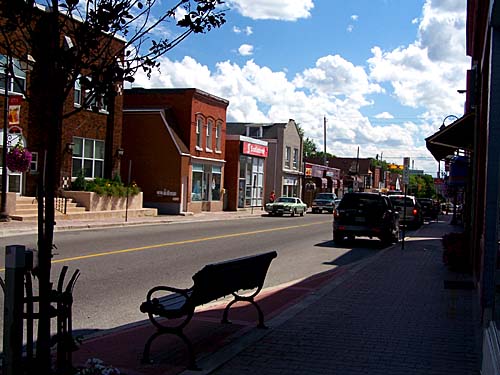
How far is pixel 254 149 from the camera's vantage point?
164 ft

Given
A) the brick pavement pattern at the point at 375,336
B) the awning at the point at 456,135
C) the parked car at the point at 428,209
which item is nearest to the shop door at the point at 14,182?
the awning at the point at 456,135

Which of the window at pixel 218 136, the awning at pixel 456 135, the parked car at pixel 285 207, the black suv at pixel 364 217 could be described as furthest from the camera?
the parked car at pixel 285 207

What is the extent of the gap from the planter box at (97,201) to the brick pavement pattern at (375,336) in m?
19.5

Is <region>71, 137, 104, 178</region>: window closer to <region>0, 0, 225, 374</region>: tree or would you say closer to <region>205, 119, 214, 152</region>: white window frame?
<region>205, 119, 214, 152</region>: white window frame

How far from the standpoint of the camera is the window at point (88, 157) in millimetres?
31938

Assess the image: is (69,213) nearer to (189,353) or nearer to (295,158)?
(189,353)

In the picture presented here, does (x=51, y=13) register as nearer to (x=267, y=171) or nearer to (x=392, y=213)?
(x=392, y=213)

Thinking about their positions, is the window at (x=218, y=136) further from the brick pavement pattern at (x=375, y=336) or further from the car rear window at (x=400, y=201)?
the brick pavement pattern at (x=375, y=336)

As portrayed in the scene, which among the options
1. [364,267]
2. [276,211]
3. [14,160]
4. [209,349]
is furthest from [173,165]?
[209,349]

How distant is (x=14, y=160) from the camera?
2330 centimetres

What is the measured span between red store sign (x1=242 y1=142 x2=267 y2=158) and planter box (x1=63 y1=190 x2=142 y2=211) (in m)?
16.6

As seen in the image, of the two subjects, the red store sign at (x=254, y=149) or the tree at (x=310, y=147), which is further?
→ the tree at (x=310, y=147)

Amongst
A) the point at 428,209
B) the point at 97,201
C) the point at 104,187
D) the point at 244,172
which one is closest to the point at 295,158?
the point at 244,172

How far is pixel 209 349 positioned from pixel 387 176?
139 metres
